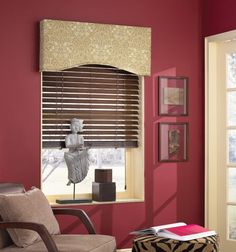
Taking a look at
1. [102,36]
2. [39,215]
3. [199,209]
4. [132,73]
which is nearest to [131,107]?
[132,73]

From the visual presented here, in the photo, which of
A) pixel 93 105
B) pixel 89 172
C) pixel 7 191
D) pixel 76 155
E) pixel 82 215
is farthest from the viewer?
pixel 89 172

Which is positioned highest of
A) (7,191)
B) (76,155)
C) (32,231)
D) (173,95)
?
(173,95)

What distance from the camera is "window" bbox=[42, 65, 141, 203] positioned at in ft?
18.1

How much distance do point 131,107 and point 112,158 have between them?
0.53m

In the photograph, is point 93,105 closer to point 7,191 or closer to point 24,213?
point 7,191

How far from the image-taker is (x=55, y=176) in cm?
569

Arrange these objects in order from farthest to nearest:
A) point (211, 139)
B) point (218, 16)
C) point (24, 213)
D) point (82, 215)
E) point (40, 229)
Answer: point (211, 139)
point (218, 16)
point (82, 215)
point (24, 213)
point (40, 229)

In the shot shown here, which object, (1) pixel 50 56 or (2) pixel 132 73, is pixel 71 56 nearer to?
(1) pixel 50 56

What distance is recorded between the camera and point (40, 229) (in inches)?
165

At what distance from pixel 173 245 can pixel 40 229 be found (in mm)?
1022

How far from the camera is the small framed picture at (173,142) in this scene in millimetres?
5957

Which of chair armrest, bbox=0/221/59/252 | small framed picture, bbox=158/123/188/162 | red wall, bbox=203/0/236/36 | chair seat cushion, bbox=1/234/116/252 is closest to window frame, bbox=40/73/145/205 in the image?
small framed picture, bbox=158/123/188/162

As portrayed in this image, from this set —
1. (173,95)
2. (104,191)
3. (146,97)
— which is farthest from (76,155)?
(173,95)

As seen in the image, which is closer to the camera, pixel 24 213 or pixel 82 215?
pixel 24 213
